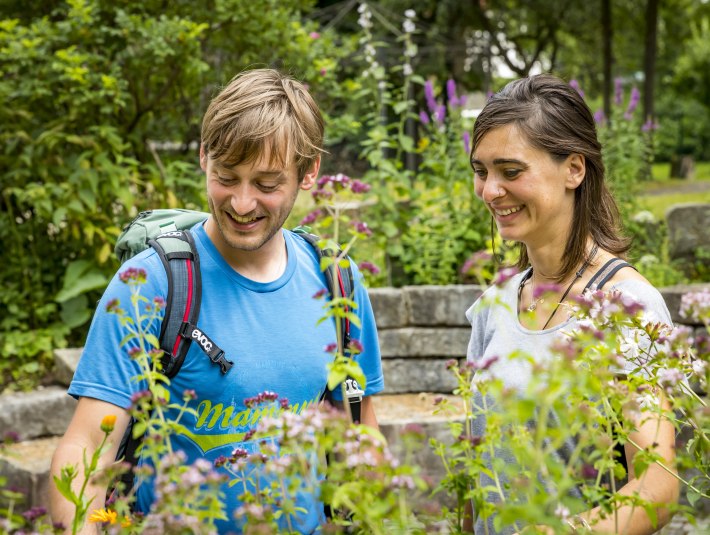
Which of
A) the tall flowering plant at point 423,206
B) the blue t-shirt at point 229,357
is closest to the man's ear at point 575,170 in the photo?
the blue t-shirt at point 229,357

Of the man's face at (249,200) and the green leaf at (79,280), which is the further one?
the green leaf at (79,280)

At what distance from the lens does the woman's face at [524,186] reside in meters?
2.37

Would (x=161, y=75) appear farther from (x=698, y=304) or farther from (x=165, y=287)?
(x=698, y=304)

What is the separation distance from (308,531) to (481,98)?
7.92 m

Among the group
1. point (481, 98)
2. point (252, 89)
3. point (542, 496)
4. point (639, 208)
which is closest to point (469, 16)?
point (481, 98)

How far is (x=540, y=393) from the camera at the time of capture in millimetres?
1063

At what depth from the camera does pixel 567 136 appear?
7.98 ft

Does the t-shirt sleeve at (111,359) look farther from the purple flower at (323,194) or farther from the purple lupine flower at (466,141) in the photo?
the purple lupine flower at (466,141)

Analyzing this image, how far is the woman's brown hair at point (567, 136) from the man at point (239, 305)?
0.51 meters

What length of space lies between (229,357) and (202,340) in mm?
80

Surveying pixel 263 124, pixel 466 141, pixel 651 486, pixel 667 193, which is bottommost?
pixel 667 193

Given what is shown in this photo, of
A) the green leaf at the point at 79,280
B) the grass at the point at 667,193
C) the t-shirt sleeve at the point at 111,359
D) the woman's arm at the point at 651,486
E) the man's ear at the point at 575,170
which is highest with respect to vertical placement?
the man's ear at the point at 575,170

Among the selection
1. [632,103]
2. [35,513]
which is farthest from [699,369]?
[632,103]

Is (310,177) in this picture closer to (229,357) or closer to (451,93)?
(229,357)
